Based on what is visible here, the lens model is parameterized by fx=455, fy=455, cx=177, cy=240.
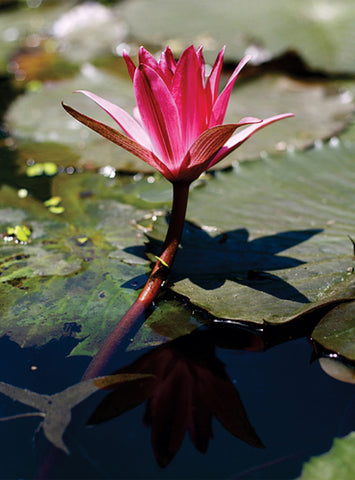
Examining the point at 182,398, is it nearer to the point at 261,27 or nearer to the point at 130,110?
the point at 130,110

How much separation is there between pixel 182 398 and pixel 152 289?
10.5 inches

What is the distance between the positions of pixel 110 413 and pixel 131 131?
62 cm

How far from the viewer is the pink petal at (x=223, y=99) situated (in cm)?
98

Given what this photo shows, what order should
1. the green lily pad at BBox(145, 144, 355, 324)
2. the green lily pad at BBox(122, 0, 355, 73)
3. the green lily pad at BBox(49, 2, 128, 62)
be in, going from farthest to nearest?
the green lily pad at BBox(49, 2, 128, 62) → the green lily pad at BBox(122, 0, 355, 73) → the green lily pad at BBox(145, 144, 355, 324)

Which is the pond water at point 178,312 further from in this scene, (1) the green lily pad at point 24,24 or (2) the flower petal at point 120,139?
(1) the green lily pad at point 24,24

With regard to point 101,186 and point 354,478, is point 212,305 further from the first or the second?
point 101,186

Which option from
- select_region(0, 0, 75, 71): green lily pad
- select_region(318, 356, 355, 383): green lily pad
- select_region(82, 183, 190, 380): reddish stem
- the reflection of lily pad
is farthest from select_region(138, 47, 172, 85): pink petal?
select_region(0, 0, 75, 71): green lily pad

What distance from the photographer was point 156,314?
3.85ft

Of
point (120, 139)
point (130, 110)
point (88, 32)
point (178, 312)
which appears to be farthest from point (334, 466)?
point (88, 32)

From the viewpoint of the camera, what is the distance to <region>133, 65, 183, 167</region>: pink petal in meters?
0.93

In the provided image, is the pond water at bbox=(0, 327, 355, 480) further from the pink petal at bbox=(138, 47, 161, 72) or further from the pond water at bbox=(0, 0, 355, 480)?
the pink petal at bbox=(138, 47, 161, 72)

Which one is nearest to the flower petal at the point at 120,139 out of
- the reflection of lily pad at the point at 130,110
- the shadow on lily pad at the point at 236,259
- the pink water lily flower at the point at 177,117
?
the pink water lily flower at the point at 177,117

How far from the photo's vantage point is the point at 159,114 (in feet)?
3.19

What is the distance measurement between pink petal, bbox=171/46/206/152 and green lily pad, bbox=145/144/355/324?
378mm
